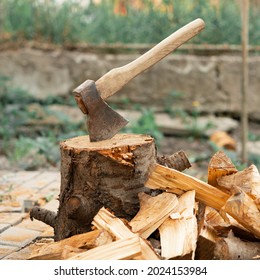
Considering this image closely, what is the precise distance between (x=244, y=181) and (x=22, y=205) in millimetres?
1685

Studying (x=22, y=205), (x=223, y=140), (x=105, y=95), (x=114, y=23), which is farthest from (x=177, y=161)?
(x=114, y=23)

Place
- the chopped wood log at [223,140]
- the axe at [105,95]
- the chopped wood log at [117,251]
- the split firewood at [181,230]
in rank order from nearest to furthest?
the chopped wood log at [117,251]
the split firewood at [181,230]
the axe at [105,95]
the chopped wood log at [223,140]

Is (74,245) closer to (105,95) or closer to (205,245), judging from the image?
(205,245)

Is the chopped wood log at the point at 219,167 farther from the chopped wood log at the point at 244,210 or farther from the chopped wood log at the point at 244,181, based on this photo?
the chopped wood log at the point at 244,210

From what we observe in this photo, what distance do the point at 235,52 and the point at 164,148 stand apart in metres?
1.64

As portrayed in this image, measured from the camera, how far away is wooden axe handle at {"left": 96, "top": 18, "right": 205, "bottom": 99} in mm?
2895

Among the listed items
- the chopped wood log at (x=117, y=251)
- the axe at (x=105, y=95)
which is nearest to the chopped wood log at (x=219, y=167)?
the axe at (x=105, y=95)

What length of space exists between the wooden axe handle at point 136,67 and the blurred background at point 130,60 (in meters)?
3.65

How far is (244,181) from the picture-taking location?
9.09 feet

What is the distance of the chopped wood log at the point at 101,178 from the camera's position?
2.72 meters

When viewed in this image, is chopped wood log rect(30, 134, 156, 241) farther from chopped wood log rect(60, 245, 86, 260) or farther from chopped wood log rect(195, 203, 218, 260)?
chopped wood log rect(195, 203, 218, 260)

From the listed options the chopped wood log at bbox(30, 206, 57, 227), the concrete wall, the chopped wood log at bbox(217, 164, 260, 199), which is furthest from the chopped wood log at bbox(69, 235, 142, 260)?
the concrete wall

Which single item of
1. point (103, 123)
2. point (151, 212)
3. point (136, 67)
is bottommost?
point (151, 212)

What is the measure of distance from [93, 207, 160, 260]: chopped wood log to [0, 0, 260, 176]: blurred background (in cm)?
417
